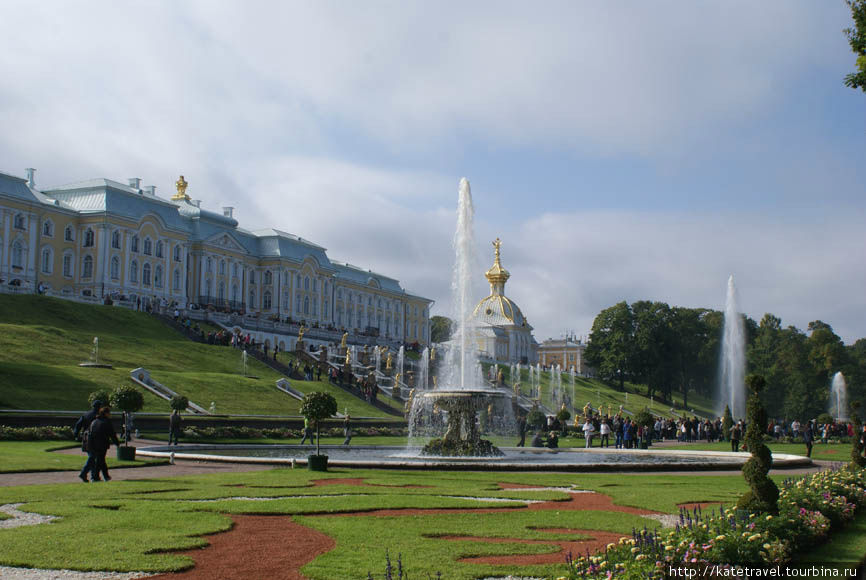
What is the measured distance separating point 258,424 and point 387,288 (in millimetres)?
71326

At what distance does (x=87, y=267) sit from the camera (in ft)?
203

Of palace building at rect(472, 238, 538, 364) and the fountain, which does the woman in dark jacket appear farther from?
palace building at rect(472, 238, 538, 364)

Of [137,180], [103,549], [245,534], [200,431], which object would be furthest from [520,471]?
[137,180]

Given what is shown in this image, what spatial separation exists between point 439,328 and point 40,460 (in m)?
107

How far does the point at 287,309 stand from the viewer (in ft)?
264

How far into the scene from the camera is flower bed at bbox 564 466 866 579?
6617 mm

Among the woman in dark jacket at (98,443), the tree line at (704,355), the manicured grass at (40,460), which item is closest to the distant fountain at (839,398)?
the tree line at (704,355)

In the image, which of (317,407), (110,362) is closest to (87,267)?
(110,362)

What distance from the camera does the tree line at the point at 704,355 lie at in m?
76.1

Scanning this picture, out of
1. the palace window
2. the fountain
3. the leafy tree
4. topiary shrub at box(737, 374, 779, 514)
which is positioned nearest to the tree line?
the leafy tree

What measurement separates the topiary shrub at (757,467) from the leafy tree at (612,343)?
78.8m

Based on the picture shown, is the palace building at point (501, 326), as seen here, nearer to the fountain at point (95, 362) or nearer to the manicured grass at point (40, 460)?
the fountain at point (95, 362)

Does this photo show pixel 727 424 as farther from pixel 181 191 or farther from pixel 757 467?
pixel 181 191

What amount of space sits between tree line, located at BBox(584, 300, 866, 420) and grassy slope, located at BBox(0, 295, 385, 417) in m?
46.6
